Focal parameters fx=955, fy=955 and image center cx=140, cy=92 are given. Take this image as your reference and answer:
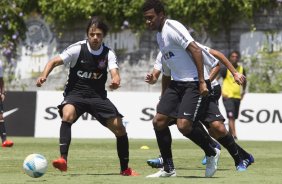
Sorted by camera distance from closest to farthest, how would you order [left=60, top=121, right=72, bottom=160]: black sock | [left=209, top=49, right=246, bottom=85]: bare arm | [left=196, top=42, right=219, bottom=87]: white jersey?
[left=60, top=121, right=72, bottom=160]: black sock < [left=209, top=49, right=246, bottom=85]: bare arm < [left=196, top=42, right=219, bottom=87]: white jersey

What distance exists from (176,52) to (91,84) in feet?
4.24

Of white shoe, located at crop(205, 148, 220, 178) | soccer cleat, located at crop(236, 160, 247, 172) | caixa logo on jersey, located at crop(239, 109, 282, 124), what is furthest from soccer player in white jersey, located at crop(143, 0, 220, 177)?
caixa logo on jersey, located at crop(239, 109, 282, 124)

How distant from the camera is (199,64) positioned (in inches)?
440

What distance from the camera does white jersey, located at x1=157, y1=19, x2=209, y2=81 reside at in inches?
445

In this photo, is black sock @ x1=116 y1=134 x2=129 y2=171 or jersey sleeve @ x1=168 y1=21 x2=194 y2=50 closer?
jersey sleeve @ x1=168 y1=21 x2=194 y2=50

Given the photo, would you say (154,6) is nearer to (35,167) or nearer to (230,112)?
(35,167)

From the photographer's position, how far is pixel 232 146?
508 inches

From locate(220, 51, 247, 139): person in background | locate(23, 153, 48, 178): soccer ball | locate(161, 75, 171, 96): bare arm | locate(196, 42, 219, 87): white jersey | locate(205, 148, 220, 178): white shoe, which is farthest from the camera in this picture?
locate(220, 51, 247, 139): person in background

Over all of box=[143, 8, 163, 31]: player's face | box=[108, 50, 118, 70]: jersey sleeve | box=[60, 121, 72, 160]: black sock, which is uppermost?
box=[143, 8, 163, 31]: player's face

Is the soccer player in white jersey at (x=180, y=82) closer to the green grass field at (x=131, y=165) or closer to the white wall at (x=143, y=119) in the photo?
the green grass field at (x=131, y=165)

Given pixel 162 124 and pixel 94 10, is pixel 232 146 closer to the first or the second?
pixel 162 124

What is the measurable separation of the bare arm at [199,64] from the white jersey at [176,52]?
0.10m

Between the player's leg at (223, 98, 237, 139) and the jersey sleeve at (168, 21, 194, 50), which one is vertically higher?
the jersey sleeve at (168, 21, 194, 50)

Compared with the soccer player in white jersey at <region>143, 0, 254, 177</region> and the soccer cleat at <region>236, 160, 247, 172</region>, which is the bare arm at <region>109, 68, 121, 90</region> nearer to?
the soccer player in white jersey at <region>143, 0, 254, 177</region>
